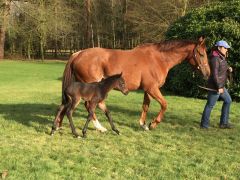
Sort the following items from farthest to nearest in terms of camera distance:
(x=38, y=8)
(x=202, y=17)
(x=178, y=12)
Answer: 1. (x=38, y=8)
2. (x=178, y=12)
3. (x=202, y=17)

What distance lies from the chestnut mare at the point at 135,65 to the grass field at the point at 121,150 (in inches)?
28.3

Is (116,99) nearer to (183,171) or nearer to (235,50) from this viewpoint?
(235,50)

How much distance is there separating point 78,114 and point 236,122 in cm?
426

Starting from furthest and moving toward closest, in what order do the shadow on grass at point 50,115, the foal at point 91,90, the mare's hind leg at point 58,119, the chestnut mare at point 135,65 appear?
the shadow on grass at point 50,115 → the chestnut mare at point 135,65 → the mare's hind leg at point 58,119 → the foal at point 91,90

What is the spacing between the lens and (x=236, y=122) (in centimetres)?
1027

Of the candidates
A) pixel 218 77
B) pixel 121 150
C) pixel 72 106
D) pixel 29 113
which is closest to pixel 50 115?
pixel 29 113

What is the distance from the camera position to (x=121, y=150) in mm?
7074

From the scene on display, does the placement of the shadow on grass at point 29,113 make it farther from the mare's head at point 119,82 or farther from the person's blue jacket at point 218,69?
the person's blue jacket at point 218,69

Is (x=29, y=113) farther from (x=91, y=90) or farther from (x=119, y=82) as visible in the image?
(x=119, y=82)

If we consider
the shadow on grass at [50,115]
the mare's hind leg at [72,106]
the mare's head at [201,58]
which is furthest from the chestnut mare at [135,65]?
the shadow on grass at [50,115]

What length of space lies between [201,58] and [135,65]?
5.09ft

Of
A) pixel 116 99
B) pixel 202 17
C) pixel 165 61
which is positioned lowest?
pixel 116 99

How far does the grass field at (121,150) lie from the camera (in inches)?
230

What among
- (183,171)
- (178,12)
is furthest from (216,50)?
(178,12)
